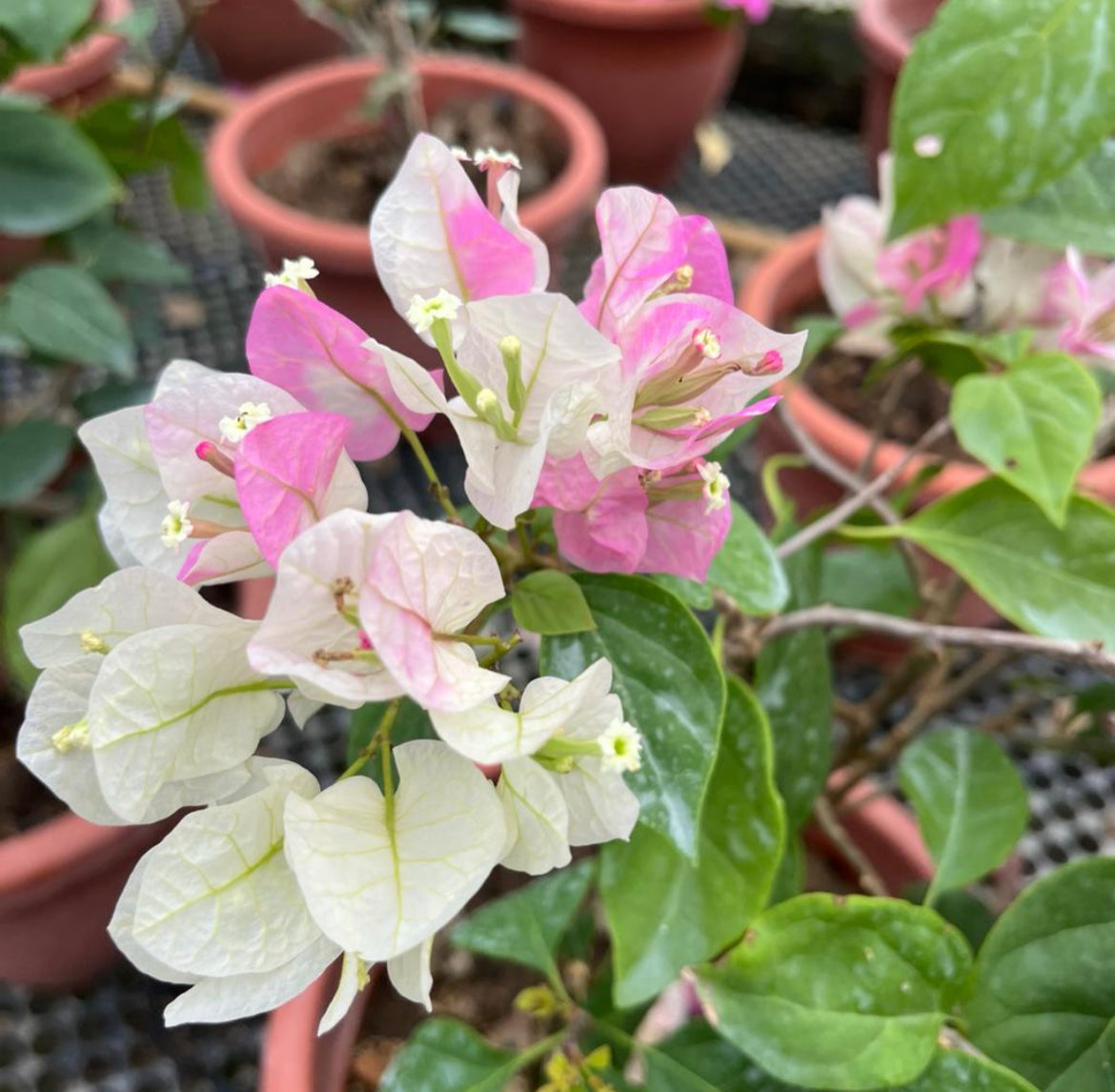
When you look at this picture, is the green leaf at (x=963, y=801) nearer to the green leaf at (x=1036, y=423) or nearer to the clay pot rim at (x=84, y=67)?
the green leaf at (x=1036, y=423)

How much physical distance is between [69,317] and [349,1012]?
1.59 feet

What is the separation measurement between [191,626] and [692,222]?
0.69 feet

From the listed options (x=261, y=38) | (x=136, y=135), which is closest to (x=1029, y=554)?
(x=136, y=135)

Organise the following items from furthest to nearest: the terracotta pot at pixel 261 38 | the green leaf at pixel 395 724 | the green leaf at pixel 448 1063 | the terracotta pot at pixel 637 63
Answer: the terracotta pot at pixel 261 38
the terracotta pot at pixel 637 63
the green leaf at pixel 448 1063
the green leaf at pixel 395 724

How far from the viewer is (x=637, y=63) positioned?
123 centimetres

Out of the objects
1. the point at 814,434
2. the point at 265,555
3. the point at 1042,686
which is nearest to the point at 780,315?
the point at 814,434

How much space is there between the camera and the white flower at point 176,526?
303mm

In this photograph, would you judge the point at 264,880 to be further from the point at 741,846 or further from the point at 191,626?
the point at 741,846

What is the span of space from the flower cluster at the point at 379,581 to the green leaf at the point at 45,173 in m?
0.40

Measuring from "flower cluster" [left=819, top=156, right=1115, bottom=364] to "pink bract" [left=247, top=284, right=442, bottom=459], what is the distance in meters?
0.38

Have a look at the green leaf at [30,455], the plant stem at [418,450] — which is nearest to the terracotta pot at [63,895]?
the green leaf at [30,455]

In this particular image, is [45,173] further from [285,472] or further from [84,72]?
[285,472]

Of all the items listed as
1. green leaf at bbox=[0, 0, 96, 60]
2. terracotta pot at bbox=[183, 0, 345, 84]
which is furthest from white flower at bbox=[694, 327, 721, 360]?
terracotta pot at bbox=[183, 0, 345, 84]

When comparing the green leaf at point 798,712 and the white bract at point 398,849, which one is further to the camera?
the green leaf at point 798,712
